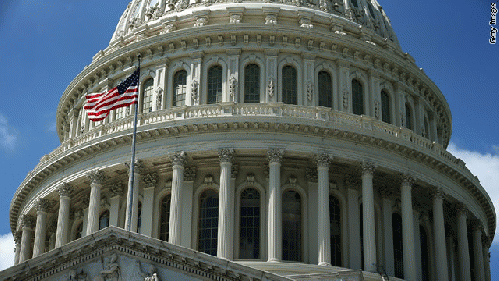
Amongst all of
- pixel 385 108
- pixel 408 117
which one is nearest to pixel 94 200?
pixel 385 108

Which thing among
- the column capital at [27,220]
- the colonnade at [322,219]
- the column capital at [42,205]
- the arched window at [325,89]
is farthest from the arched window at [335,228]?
the column capital at [27,220]

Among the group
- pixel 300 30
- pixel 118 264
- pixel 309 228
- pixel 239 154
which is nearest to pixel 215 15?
pixel 300 30

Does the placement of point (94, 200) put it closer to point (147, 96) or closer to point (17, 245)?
point (147, 96)

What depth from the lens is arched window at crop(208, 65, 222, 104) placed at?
59.4m

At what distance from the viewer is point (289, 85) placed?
59.7 metres

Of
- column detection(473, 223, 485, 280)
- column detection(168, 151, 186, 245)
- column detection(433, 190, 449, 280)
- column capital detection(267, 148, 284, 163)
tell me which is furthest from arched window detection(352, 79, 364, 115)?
column detection(168, 151, 186, 245)

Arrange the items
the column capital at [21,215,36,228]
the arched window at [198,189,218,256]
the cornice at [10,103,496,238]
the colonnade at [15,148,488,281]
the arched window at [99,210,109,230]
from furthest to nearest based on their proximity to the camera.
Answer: the column capital at [21,215,36,228] < the arched window at [99,210,109,230] < the cornice at [10,103,496,238] < the arched window at [198,189,218,256] < the colonnade at [15,148,488,281]

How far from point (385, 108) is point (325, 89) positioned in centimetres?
402

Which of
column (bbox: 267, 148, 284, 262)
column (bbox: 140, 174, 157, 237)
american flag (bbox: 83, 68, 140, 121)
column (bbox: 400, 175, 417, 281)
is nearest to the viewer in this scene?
column (bbox: 267, 148, 284, 262)

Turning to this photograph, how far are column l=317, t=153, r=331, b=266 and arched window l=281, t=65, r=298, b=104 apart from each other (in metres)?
5.35

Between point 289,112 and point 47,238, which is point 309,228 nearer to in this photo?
point 289,112

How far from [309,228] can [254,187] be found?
343 centimetres

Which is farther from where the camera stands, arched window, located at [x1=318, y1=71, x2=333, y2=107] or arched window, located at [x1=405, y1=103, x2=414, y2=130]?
arched window, located at [x1=405, y1=103, x2=414, y2=130]

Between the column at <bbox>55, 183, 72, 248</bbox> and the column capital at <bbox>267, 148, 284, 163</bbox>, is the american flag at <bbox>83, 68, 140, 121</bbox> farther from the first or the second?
the column capital at <bbox>267, 148, 284, 163</bbox>
